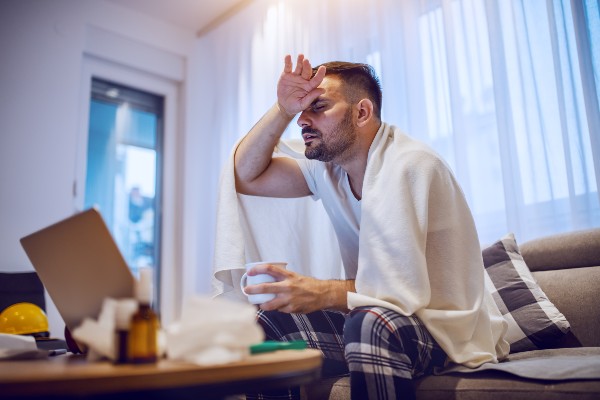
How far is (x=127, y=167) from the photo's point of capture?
393 cm

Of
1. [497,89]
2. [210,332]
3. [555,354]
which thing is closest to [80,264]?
[210,332]

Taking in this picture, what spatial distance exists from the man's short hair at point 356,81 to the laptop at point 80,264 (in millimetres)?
1057

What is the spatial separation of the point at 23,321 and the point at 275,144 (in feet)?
4.02

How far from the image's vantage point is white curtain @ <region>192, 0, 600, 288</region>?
204 centimetres

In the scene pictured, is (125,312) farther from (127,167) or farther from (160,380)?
(127,167)

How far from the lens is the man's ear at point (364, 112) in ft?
5.50

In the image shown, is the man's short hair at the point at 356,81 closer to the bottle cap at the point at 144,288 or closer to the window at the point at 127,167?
the bottle cap at the point at 144,288

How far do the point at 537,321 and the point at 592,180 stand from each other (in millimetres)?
711

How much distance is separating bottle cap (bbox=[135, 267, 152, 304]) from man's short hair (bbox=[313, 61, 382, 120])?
114 cm

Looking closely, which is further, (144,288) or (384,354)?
(384,354)

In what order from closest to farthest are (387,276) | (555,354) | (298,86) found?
(387,276) → (555,354) → (298,86)

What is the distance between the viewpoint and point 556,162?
2.10m

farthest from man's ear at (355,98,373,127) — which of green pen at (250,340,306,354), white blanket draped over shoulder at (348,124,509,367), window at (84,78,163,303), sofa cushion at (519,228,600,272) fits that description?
window at (84,78,163,303)

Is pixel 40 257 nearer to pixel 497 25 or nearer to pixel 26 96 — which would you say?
pixel 497 25
